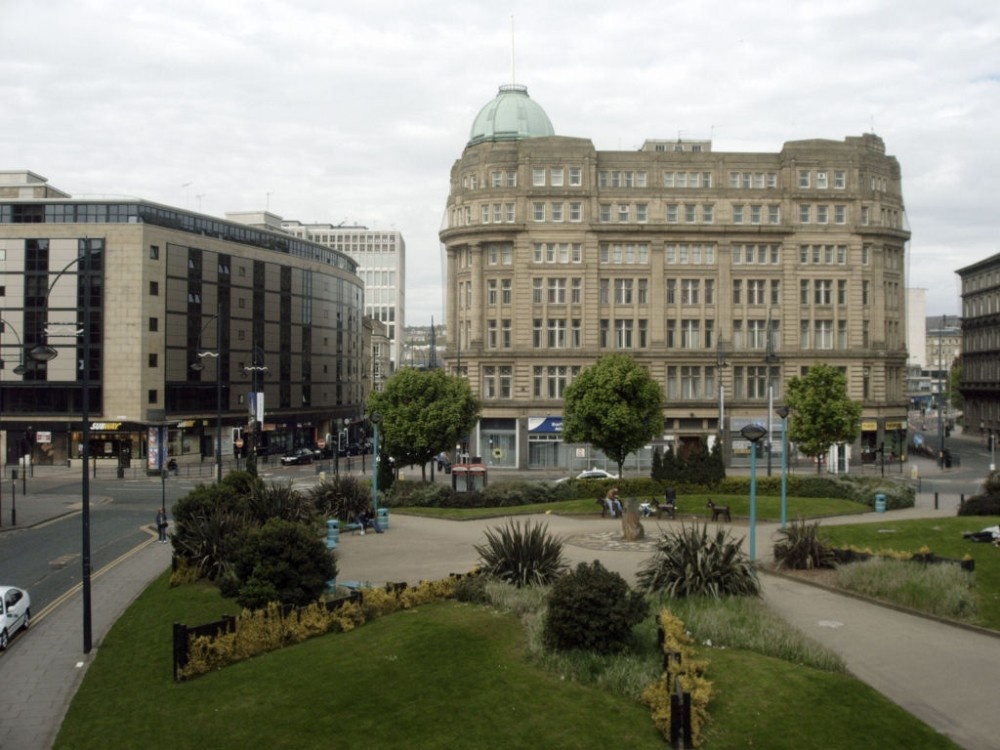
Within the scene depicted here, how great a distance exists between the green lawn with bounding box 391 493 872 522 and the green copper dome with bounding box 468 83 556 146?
4034 centimetres

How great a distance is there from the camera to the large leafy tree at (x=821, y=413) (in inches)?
2035

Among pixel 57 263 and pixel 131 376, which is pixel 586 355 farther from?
pixel 57 263

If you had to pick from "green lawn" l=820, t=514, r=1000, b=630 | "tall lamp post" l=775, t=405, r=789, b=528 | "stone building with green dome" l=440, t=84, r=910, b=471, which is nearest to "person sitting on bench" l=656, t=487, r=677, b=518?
"tall lamp post" l=775, t=405, r=789, b=528

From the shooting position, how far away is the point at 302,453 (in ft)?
252

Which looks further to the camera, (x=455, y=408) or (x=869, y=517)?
(x=455, y=408)

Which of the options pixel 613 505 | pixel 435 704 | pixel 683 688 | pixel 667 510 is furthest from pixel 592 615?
pixel 613 505

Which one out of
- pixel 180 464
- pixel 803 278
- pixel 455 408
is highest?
pixel 803 278

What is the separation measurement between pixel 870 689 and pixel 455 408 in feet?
113

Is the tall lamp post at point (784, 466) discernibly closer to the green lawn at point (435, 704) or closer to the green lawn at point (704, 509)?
the green lawn at point (704, 509)

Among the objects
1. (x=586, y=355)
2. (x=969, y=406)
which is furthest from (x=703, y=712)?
(x=969, y=406)

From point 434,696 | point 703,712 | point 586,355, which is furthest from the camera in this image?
point 586,355

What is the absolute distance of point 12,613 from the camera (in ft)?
72.7

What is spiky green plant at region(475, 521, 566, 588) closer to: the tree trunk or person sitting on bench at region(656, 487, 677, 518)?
the tree trunk

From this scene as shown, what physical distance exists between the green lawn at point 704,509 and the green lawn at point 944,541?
3.51 meters
